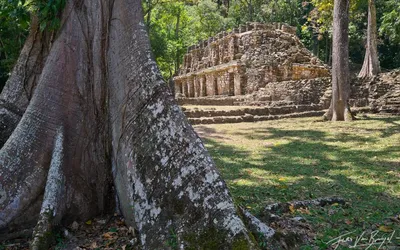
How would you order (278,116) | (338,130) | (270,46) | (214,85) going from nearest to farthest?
(338,130) < (278,116) < (270,46) < (214,85)

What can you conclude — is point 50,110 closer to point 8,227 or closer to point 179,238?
point 8,227

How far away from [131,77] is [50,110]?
33.4 inches

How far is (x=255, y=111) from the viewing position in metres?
17.3

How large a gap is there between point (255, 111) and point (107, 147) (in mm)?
13945

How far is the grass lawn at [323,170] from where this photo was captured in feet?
12.8

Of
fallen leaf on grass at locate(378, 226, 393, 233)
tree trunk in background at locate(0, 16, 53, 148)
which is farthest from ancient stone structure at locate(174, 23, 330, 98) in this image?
fallen leaf on grass at locate(378, 226, 393, 233)

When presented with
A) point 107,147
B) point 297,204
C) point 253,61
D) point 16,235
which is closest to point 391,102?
point 253,61

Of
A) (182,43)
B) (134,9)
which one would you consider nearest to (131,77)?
(134,9)

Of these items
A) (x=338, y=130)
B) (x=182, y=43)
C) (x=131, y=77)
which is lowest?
(x=338, y=130)

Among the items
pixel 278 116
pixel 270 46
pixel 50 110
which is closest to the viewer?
pixel 50 110

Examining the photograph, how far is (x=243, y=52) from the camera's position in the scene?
26156mm

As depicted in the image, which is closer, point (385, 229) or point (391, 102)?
point (385, 229)

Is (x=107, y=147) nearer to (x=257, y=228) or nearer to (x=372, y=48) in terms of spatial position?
(x=257, y=228)

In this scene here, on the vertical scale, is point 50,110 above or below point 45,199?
above
